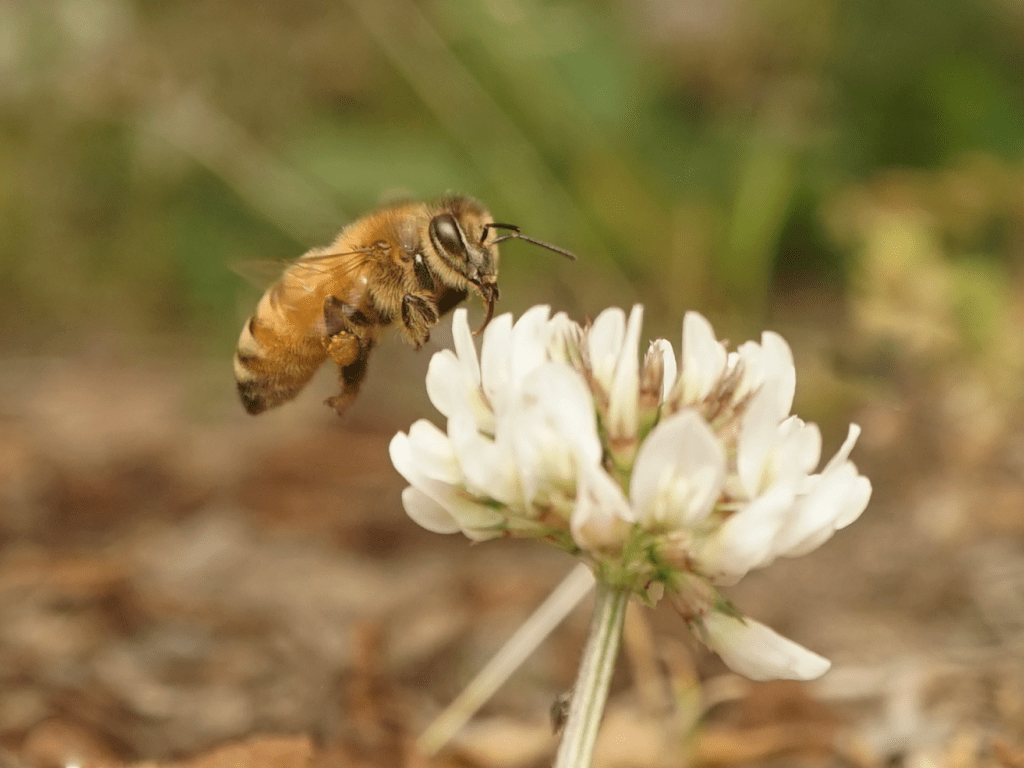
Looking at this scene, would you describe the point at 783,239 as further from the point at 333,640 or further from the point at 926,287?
the point at 333,640

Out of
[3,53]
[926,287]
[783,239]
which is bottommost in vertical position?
[926,287]

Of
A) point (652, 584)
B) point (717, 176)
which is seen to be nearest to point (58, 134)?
point (717, 176)

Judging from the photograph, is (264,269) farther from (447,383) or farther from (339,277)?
(447,383)

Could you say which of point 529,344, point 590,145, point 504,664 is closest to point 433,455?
point 529,344

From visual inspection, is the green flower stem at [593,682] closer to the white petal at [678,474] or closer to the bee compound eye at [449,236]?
the white petal at [678,474]

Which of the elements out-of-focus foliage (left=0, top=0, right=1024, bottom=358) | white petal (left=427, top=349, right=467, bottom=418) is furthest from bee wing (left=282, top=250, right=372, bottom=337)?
out-of-focus foliage (left=0, top=0, right=1024, bottom=358)
